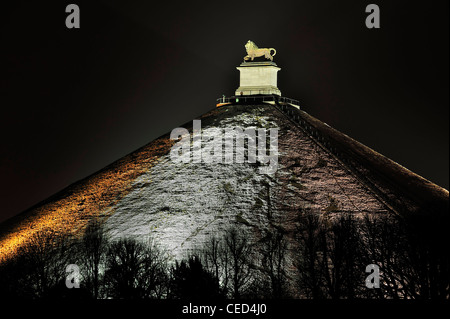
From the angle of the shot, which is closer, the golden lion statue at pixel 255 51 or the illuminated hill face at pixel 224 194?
the illuminated hill face at pixel 224 194

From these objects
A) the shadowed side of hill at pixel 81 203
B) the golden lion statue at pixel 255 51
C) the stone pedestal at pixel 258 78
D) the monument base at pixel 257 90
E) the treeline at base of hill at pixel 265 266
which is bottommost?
the treeline at base of hill at pixel 265 266

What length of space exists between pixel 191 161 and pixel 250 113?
11.9 metres

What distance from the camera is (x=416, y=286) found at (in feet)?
114

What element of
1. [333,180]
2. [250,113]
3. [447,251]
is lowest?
[447,251]

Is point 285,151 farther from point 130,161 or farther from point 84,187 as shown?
point 84,187

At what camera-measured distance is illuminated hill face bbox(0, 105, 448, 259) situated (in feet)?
153

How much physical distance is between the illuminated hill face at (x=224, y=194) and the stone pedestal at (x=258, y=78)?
7426mm

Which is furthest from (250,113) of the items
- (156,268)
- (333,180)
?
(156,268)

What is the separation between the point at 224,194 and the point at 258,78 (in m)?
22.3

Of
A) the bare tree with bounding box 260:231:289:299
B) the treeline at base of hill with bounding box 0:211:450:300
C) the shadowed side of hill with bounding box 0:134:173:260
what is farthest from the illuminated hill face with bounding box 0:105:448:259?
the treeline at base of hill with bounding box 0:211:450:300

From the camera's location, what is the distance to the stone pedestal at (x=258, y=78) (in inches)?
2662

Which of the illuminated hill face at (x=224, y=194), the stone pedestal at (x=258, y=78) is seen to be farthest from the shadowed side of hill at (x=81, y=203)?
the stone pedestal at (x=258, y=78)

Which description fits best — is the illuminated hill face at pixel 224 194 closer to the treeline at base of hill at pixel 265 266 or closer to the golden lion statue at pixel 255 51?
the treeline at base of hill at pixel 265 266

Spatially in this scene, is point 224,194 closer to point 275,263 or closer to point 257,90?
point 275,263
